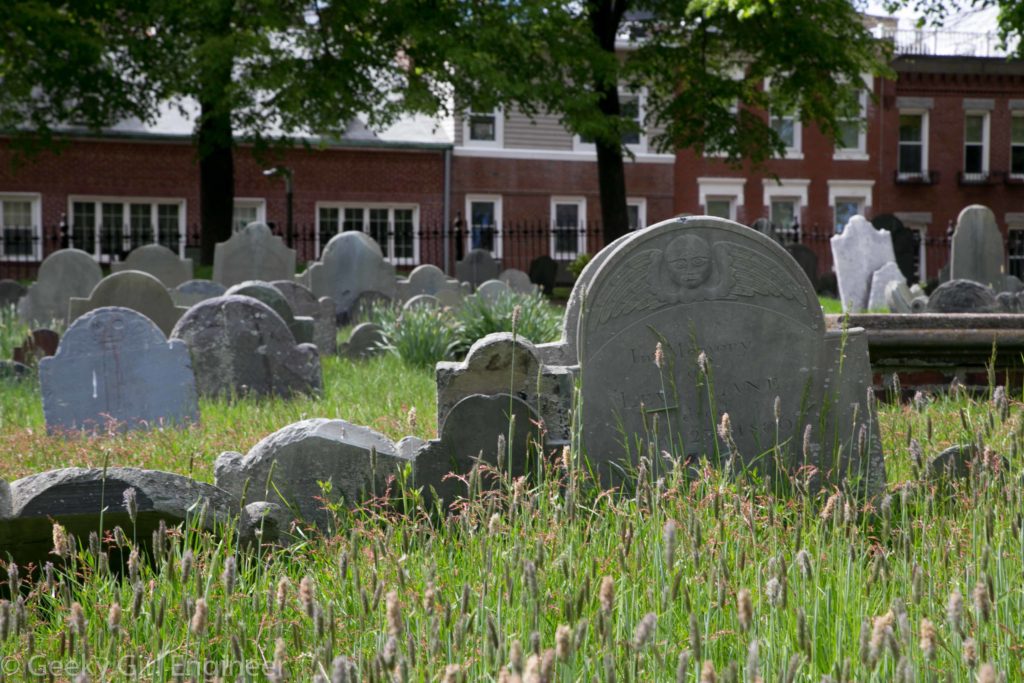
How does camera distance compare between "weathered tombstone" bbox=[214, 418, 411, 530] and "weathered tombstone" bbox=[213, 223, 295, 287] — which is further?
"weathered tombstone" bbox=[213, 223, 295, 287]

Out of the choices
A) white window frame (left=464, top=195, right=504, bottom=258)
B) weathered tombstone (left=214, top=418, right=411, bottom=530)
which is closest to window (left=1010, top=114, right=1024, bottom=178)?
white window frame (left=464, top=195, right=504, bottom=258)

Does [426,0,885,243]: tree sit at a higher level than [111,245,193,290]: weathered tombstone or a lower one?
higher

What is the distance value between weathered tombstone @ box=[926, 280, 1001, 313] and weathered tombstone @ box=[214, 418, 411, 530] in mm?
9754

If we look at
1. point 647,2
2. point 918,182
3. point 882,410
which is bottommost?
point 882,410

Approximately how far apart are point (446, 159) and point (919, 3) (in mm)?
15160

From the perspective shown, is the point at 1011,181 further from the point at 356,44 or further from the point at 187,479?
the point at 187,479

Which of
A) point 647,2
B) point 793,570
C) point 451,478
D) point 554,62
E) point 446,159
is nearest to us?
point 793,570

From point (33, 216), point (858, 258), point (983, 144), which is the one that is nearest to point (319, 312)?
point (858, 258)

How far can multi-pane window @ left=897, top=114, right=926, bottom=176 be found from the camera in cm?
3928

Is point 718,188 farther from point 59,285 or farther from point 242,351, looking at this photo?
point 242,351

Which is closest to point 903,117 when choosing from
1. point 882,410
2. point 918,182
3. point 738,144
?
point 918,182

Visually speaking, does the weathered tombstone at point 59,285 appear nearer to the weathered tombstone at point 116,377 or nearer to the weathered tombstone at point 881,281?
the weathered tombstone at point 116,377

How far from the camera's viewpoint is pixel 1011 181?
3903cm

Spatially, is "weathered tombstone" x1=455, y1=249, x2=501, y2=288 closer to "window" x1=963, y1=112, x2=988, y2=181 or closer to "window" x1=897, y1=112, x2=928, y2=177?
"window" x1=897, y1=112, x2=928, y2=177
